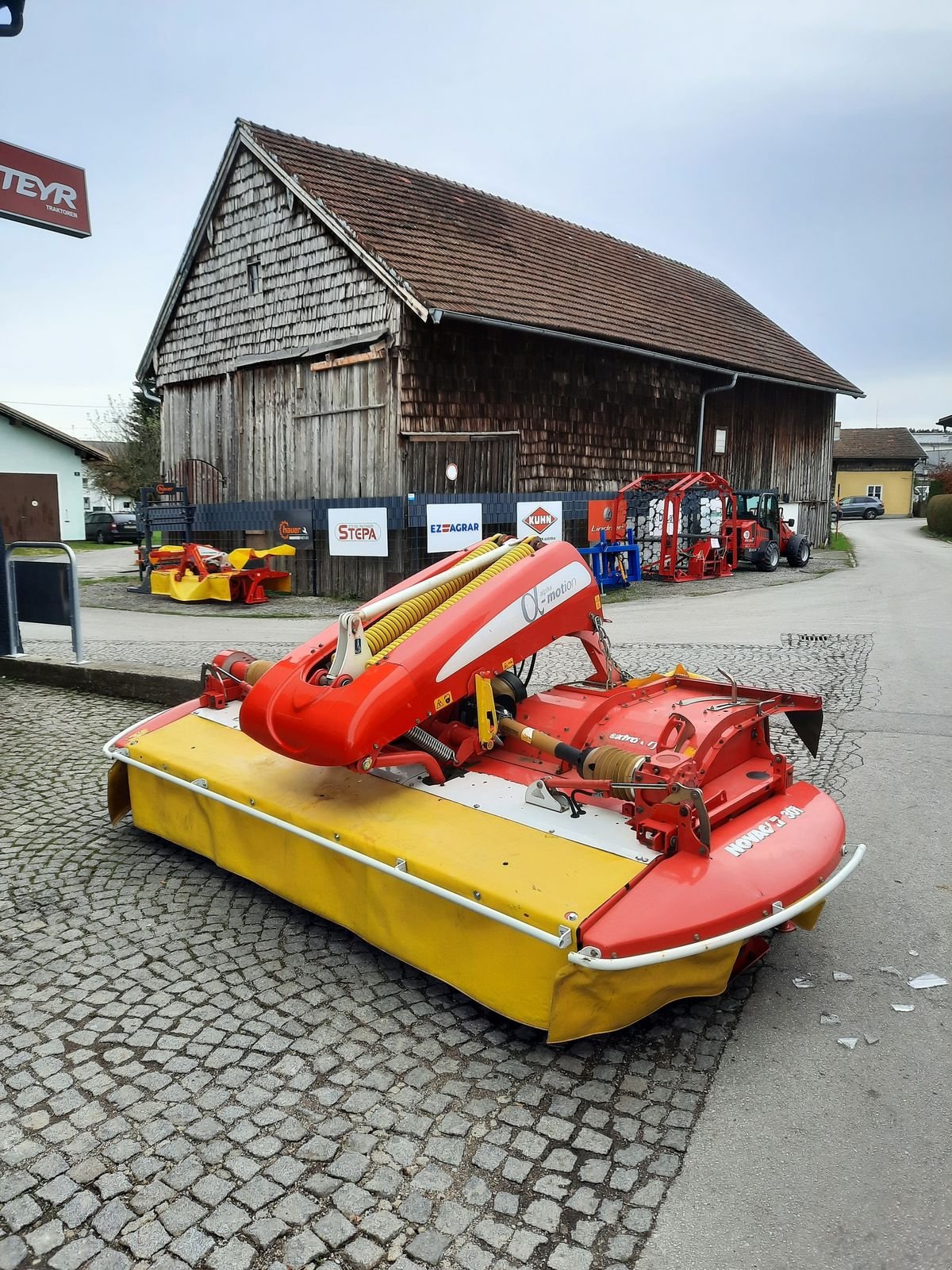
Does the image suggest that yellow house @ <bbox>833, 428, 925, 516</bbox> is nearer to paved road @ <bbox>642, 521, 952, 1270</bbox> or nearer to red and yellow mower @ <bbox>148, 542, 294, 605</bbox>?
red and yellow mower @ <bbox>148, 542, 294, 605</bbox>

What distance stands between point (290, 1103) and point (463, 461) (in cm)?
1299

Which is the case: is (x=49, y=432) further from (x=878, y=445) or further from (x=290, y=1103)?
(x=878, y=445)

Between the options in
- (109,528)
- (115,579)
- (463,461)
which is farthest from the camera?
(109,528)

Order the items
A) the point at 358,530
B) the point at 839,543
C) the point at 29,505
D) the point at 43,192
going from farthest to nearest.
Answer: the point at 29,505
the point at 839,543
the point at 358,530
the point at 43,192

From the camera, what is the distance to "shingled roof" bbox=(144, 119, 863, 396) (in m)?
14.3

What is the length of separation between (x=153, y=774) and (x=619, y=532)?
1304 centimetres

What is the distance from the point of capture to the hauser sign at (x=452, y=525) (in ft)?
46.8

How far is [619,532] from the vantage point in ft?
53.5

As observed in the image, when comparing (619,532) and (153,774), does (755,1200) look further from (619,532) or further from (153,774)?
(619,532)

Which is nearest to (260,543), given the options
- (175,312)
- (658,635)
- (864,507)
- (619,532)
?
(175,312)

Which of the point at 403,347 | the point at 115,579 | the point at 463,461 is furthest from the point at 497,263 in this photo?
the point at 115,579

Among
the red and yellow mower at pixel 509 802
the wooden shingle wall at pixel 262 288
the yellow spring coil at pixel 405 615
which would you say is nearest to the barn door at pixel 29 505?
the wooden shingle wall at pixel 262 288

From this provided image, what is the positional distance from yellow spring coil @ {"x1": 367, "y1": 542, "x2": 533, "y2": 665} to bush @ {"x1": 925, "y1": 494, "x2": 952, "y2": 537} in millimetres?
29824

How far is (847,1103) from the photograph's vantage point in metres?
2.56
